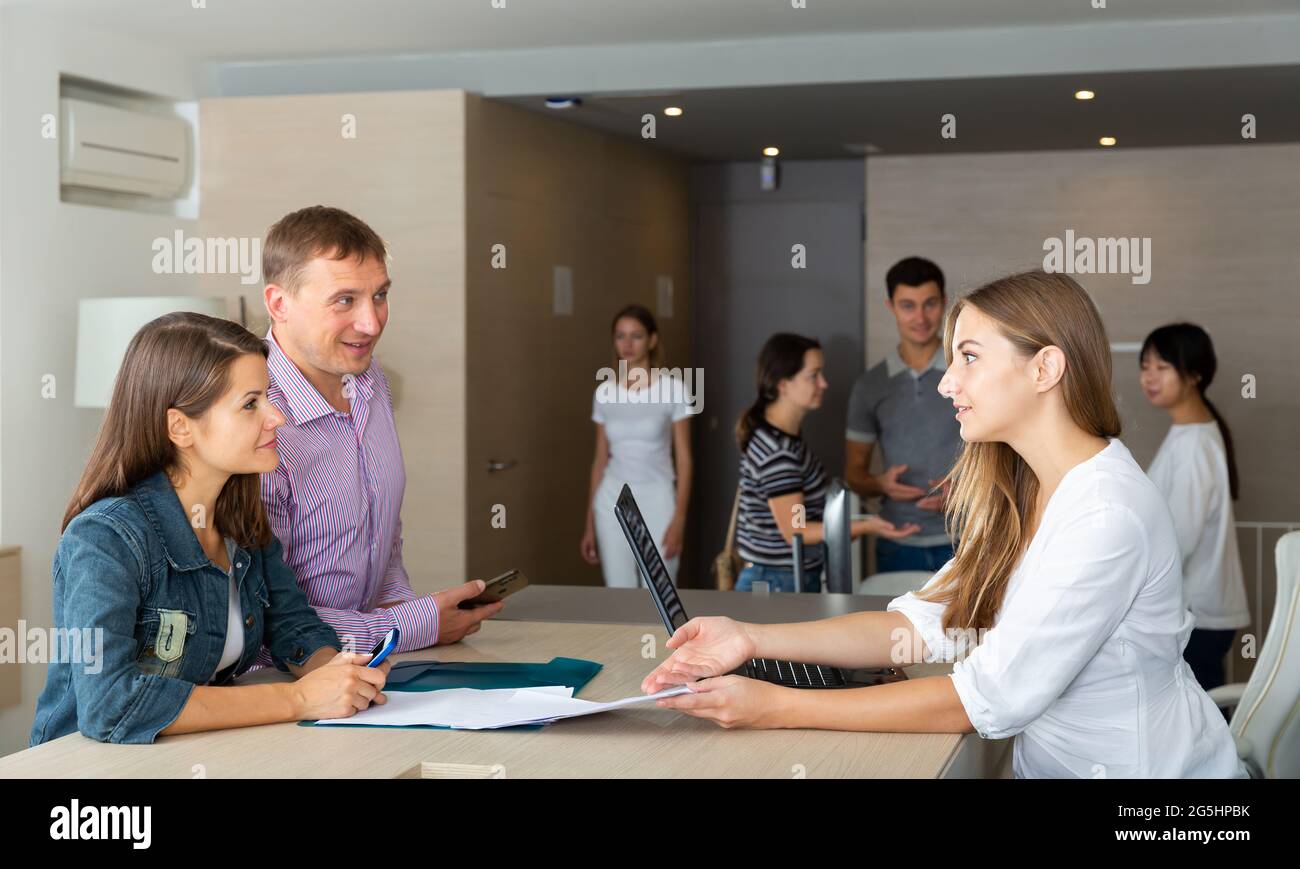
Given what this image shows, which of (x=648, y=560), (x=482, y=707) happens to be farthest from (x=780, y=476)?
(x=482, y=707)

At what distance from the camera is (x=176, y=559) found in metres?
1.73

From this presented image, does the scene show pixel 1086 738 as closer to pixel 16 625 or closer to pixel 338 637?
pixel 338 637

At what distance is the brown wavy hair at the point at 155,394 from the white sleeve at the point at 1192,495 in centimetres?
317

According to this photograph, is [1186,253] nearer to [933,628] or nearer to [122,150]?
[122,150]

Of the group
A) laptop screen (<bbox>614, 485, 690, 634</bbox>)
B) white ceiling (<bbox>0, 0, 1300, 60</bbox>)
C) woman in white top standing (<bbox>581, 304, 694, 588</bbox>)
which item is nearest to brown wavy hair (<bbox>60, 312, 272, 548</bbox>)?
laptop screen (<bbox>614, 485, 690, 634</bbox>)

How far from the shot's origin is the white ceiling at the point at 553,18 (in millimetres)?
4266

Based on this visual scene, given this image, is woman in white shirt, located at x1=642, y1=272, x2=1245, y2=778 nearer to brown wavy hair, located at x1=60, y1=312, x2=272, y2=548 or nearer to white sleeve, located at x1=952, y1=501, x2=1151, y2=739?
white sleeve, located at x1=952, y1=501, x2=1151, y2=739

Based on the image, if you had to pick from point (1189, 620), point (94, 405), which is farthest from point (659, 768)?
point (94, 405)

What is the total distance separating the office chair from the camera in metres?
2.18

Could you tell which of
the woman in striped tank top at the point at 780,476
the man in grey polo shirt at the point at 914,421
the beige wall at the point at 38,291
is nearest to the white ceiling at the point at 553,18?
the beige wall at the point at 38,291

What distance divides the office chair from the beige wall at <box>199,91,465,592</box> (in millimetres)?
3163

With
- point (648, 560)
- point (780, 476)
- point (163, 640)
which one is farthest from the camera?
point (780, 476)

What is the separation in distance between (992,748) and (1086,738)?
0.26 meters

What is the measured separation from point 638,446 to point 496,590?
320 centimetres
